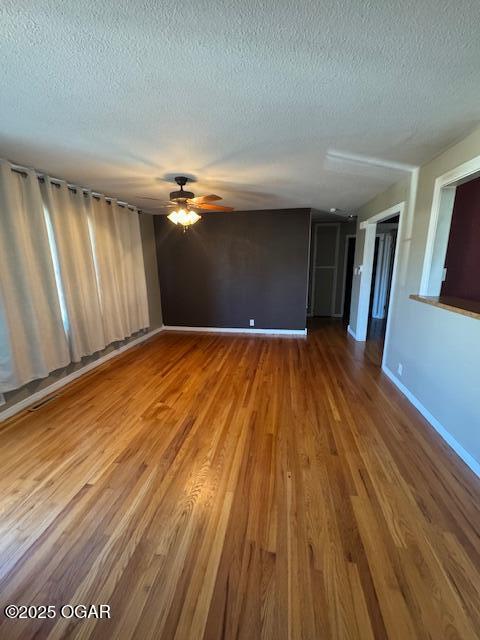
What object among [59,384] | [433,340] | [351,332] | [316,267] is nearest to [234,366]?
[59,384]

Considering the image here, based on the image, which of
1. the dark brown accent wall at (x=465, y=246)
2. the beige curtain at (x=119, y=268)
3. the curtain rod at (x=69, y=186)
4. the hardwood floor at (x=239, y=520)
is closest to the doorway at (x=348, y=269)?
the dark brown accent wall at (x=465, y=246)

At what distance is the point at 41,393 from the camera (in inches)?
108

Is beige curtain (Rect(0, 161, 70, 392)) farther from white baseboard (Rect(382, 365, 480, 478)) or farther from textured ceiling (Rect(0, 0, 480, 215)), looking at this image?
white baseboard (Rect(382, 365, 480, 478))

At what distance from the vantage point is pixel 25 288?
247 cm

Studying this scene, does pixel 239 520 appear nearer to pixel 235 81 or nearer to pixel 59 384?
pixel 235 81

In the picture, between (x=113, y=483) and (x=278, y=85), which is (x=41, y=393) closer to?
(x=113, y=483)

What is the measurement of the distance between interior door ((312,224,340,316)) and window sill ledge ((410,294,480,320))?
3889mm

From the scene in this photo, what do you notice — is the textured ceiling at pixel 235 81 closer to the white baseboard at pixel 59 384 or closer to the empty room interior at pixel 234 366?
the empty room interior at pixel 234 366

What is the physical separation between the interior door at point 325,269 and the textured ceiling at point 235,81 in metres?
3.91

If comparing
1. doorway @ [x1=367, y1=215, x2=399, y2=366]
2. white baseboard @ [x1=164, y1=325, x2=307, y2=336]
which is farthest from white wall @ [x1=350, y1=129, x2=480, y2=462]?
doorway @ [x1=367, y1=215, x2=399, y2=366]

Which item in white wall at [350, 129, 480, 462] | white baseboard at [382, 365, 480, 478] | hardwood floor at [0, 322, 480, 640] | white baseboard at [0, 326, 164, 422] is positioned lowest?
hardwood floor at [0, 322, 480, 640]

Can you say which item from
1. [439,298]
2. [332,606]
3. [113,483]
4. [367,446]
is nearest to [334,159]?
[439,298]

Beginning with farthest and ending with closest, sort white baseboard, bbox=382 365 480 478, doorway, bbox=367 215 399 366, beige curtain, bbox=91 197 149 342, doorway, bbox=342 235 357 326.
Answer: doorway, bbox=342 235 357 326, doorway, bbox=367 215 399 366, beige curtain, bbox=91 197 149 342, white baseboard, bbox=382 365 480 478

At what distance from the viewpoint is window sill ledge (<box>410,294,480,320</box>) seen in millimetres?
1861
